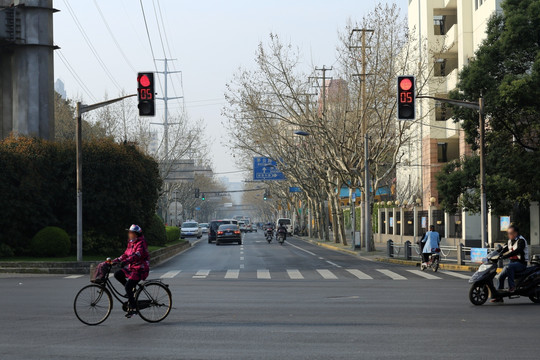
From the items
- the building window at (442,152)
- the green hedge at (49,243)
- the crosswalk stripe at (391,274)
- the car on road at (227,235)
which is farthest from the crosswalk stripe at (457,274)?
the car on road at (227,235)

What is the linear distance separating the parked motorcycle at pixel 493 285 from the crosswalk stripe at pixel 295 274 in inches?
402

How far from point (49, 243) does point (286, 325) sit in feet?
73.5

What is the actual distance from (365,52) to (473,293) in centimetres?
3126

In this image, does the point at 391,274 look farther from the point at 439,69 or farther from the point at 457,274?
the point at 439,69

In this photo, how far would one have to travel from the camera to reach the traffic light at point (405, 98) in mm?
A: 22359

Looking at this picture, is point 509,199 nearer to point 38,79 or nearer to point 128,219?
point 128,219

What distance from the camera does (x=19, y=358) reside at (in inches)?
400

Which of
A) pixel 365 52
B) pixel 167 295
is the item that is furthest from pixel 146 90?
pixel 365 52

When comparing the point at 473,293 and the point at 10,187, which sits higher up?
the point at 10,187

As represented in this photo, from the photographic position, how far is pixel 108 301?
45.9 ft

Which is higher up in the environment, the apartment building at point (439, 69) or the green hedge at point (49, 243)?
the apartment building at point (439, 69)

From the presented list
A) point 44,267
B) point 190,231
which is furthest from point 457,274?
point 190,231

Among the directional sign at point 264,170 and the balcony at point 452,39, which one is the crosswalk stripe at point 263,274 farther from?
the directional sign at point 264,170

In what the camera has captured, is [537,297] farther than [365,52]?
No
